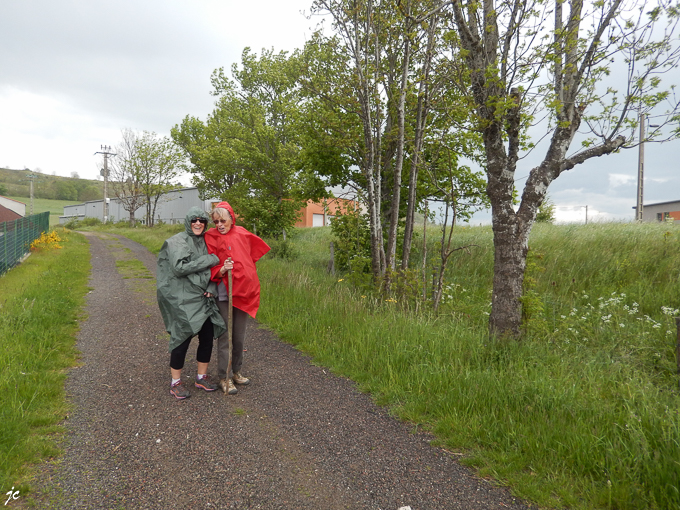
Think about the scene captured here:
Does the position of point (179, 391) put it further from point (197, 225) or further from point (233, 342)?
point (197, 225)

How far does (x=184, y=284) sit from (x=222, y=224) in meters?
0.74

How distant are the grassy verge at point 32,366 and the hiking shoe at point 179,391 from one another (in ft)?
3.10

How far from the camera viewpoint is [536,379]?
3.68m

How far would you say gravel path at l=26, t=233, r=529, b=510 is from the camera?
258cm

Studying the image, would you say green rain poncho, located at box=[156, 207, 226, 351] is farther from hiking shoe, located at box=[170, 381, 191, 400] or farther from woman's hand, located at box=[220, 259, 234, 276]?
hiking shoe, located at box=[170, 381, 191, 400]

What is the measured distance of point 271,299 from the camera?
782 cm

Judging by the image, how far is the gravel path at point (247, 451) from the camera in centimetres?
258

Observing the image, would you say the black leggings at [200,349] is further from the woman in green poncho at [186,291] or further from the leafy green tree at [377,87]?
the leafy green tree at [377,87]

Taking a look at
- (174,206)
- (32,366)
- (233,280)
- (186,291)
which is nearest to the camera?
(186,291)

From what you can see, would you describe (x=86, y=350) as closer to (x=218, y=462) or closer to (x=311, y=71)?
(x=218, y=462)

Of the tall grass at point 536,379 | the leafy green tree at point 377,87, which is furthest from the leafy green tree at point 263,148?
the tall grass at point 536,379

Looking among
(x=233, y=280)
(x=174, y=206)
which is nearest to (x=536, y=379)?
(x=233, y=280)

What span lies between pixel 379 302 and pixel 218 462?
15.8 feet

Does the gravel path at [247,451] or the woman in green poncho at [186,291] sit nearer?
the gravel path at [247,451]
